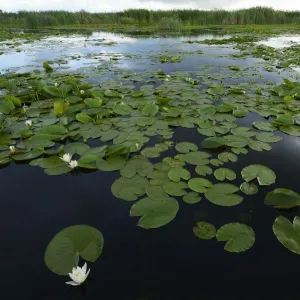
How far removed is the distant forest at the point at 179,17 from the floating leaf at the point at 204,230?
73.8ft

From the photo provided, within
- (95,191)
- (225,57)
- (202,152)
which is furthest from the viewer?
(225,57)

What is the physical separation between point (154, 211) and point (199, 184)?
43 cm

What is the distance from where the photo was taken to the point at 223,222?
4.65ft

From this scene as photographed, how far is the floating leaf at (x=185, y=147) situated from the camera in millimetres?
2176

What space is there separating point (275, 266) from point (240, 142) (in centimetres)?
130

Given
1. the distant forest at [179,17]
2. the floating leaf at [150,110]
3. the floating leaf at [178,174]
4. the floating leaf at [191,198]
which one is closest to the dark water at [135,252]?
the floating leaf at [191,198]

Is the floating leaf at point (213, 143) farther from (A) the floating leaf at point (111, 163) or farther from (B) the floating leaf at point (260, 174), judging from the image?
(A) the floating leaf at point (111, 163)

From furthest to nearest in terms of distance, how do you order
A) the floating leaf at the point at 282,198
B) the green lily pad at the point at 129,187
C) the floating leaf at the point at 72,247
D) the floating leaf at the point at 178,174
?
the floating leaf at the point at 178,174
the green lily pad at the point at 129,187
the floating leaf at the point at 282,198
the floating leaf at the point at 72,247

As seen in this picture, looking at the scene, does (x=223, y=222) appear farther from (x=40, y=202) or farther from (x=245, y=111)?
(x=245, y=111)

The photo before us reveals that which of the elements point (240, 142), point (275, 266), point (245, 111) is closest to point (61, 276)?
point (275, 266)

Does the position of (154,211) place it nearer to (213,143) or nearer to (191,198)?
(191,198)

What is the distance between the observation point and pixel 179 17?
70.6 ft

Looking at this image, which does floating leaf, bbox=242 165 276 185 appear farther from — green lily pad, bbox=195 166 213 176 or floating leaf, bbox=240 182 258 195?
green lily pad, bbox=195 166 213 176

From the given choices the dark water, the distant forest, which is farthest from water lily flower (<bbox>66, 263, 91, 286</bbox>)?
the distant forest
